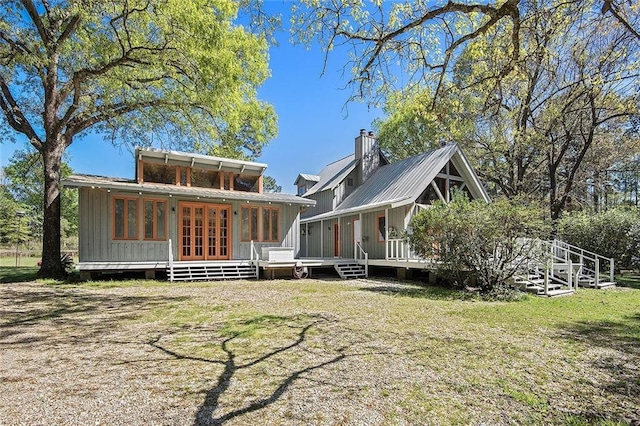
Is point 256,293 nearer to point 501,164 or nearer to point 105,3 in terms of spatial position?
point 105,3

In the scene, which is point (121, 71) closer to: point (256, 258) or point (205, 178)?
point (205, 178)

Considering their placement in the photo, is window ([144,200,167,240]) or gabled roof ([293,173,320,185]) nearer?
window ([144,200,167,240])

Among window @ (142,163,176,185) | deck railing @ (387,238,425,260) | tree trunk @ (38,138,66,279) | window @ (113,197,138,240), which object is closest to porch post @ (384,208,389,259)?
deck railing @ (387,238,425,260)

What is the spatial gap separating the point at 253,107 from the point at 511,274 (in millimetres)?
12930

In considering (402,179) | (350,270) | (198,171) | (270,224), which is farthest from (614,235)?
(198,171)

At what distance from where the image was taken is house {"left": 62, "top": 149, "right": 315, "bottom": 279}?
39.7 ft

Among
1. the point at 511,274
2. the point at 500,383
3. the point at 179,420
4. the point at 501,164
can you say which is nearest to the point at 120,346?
the point at 179,420

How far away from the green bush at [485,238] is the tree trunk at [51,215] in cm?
1199

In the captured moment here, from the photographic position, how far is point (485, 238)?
906cm

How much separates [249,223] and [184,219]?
100 inches

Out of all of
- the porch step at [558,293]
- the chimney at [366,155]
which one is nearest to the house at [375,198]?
the chimney at [366,155]

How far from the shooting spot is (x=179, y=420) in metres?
2.67

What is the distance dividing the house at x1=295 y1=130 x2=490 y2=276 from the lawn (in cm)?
587

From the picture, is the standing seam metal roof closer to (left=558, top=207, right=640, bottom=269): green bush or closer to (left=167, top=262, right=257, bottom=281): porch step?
(left=558, top=207, right=640, bottom=269): green bush
